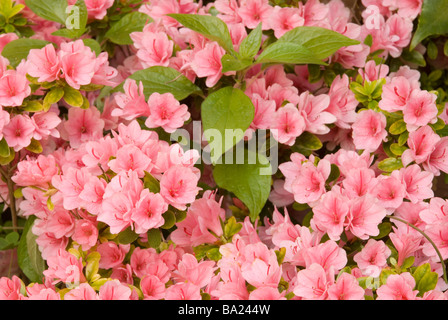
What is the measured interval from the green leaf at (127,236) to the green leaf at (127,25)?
1.55 ft

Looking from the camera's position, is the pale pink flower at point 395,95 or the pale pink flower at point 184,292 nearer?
the pale pink flower at point 184,292

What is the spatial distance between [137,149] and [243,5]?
394mm

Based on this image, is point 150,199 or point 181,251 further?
point 181,251

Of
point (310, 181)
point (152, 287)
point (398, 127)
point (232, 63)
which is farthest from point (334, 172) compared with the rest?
point (152, 287)

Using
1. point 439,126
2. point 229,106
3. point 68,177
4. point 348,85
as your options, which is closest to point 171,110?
point 229,106

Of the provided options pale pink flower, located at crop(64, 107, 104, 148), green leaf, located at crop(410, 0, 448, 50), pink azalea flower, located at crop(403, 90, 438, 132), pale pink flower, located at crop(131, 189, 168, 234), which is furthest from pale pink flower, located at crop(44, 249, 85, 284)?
green leaf, located at crop(410, 0, 448, 50)

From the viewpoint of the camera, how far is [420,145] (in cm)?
107

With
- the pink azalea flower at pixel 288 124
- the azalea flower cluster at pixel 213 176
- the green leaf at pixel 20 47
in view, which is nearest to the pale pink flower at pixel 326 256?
the azalea flower cluster at pixel 213 176

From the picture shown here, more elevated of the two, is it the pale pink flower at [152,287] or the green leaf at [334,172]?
the green leaf at [334,172]

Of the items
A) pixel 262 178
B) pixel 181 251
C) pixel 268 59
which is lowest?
pixel 181 251

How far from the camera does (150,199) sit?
36.5 inches

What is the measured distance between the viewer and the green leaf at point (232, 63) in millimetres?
1035

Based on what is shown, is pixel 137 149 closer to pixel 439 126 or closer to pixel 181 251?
pixel 181 251

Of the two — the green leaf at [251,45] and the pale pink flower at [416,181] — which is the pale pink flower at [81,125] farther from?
the pale pink flower at [416,181]
